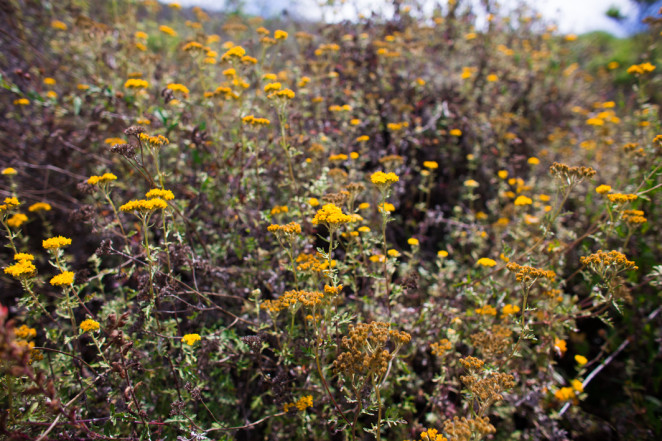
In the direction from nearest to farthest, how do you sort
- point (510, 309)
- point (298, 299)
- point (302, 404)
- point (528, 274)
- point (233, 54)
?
1. point (298, 299)
2. point (528, 274)
3. point (302, 404)
4. point (510, 309)
5. point (233, 54)

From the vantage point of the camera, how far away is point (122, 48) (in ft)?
14.5

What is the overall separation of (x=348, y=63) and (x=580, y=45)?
635 cm

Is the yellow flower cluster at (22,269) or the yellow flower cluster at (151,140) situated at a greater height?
the yellow flower cluster at (151,140)

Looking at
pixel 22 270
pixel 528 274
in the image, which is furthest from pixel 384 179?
pixel 22 270

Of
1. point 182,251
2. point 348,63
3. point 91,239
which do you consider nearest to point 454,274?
point 182,251

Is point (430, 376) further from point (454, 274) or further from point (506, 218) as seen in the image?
point (506, 218)

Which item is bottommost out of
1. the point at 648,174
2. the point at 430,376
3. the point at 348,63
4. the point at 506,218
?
the point at 430,376

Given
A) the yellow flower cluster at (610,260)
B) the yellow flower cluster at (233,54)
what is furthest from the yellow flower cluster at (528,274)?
the yellow flower cluster at (233,54)

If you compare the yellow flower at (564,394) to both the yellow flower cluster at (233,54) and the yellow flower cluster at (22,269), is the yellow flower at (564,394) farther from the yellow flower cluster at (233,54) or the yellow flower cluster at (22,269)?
the yellow flower cluster at (233,54)

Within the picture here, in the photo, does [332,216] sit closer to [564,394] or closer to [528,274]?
[528,274]

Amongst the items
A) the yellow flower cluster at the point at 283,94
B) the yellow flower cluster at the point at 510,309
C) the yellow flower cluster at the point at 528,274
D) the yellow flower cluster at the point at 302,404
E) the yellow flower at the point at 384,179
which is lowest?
the yellow flower cluster at the point at 302,404

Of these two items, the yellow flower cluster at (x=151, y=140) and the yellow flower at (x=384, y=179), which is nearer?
the yellow flower at (x=384, y=179)

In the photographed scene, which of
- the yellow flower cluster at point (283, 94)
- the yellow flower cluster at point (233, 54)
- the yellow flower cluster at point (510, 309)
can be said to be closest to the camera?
the yellow flower cluster at point (283, 94)

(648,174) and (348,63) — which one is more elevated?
(348,63)
